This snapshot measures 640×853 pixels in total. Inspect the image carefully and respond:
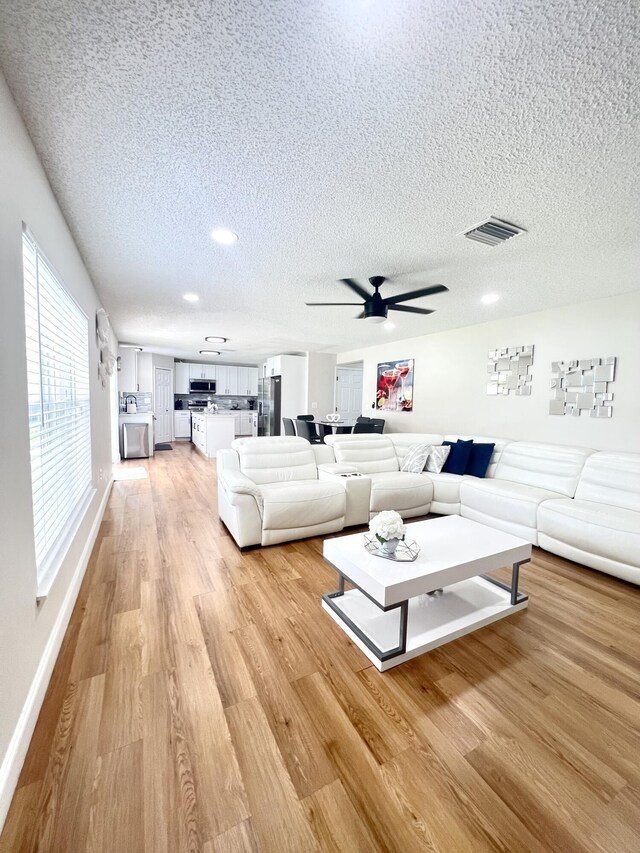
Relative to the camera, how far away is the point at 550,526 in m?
2.92

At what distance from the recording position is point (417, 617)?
6.59 feet

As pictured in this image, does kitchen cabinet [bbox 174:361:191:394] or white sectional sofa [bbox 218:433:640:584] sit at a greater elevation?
kitchen cabinet [bbox 174:361:191:394]

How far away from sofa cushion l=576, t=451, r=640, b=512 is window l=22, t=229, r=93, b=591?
4053 mm

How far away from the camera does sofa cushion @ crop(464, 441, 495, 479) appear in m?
3.95

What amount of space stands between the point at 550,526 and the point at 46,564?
11.7 ft

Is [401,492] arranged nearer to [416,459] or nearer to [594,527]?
[416,459]

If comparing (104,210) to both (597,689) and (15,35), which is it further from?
(597,689)

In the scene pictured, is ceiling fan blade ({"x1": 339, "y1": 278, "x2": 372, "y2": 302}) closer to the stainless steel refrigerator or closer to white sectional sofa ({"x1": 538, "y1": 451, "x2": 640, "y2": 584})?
white sectional sofa ({"x1": 538, "y1": 451, "x2": 640, "y2": 584})

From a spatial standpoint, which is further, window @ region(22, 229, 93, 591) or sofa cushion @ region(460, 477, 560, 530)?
sofa cushion @ region(460, 477, 560, 530)

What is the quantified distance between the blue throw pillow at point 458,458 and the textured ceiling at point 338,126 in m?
2.05

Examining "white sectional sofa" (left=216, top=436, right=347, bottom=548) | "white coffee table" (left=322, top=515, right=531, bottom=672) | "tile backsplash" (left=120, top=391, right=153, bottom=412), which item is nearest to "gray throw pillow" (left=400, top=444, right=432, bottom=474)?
"white sectional sofa" (left=216, top=436, right=347, bottom=548)

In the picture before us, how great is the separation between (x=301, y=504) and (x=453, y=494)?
6.12 feet

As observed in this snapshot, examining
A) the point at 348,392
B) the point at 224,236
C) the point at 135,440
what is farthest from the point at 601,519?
the point at 135,440

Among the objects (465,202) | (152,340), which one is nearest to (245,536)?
(465,202)
